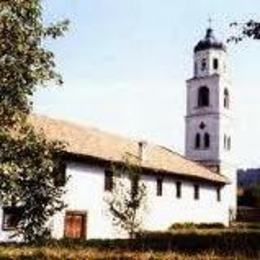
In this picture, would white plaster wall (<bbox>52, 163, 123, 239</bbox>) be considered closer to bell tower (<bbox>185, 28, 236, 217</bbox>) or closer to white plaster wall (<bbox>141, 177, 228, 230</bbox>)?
white plaster wall (<bbox>141, 177, 228, 230</bbox>)

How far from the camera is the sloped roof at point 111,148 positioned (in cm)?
3709

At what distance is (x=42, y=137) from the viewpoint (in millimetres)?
20953

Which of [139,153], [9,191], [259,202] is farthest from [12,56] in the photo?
[259,202]

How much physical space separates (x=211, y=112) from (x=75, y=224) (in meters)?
33.9

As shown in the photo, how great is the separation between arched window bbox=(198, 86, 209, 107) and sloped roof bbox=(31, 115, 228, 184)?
1317cm

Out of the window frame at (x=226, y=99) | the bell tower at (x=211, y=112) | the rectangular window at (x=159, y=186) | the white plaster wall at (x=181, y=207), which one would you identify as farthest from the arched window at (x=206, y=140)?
the rectangular window at (x=159, y=186)

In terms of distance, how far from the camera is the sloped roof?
122 feet

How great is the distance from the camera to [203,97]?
2677 inches

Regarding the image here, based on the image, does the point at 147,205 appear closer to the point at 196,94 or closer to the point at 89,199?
the point at 89,199

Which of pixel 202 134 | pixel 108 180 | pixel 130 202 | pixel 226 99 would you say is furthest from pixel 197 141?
pixel 130 202

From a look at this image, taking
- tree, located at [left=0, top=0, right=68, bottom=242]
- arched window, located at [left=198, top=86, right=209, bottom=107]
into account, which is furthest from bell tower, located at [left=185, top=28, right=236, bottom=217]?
tree, located at [left=0, top=0, right=68, bottom=242]

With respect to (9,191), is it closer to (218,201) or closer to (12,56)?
(12,56)

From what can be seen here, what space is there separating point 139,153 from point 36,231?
82.6 ft

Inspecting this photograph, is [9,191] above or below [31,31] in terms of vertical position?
below
